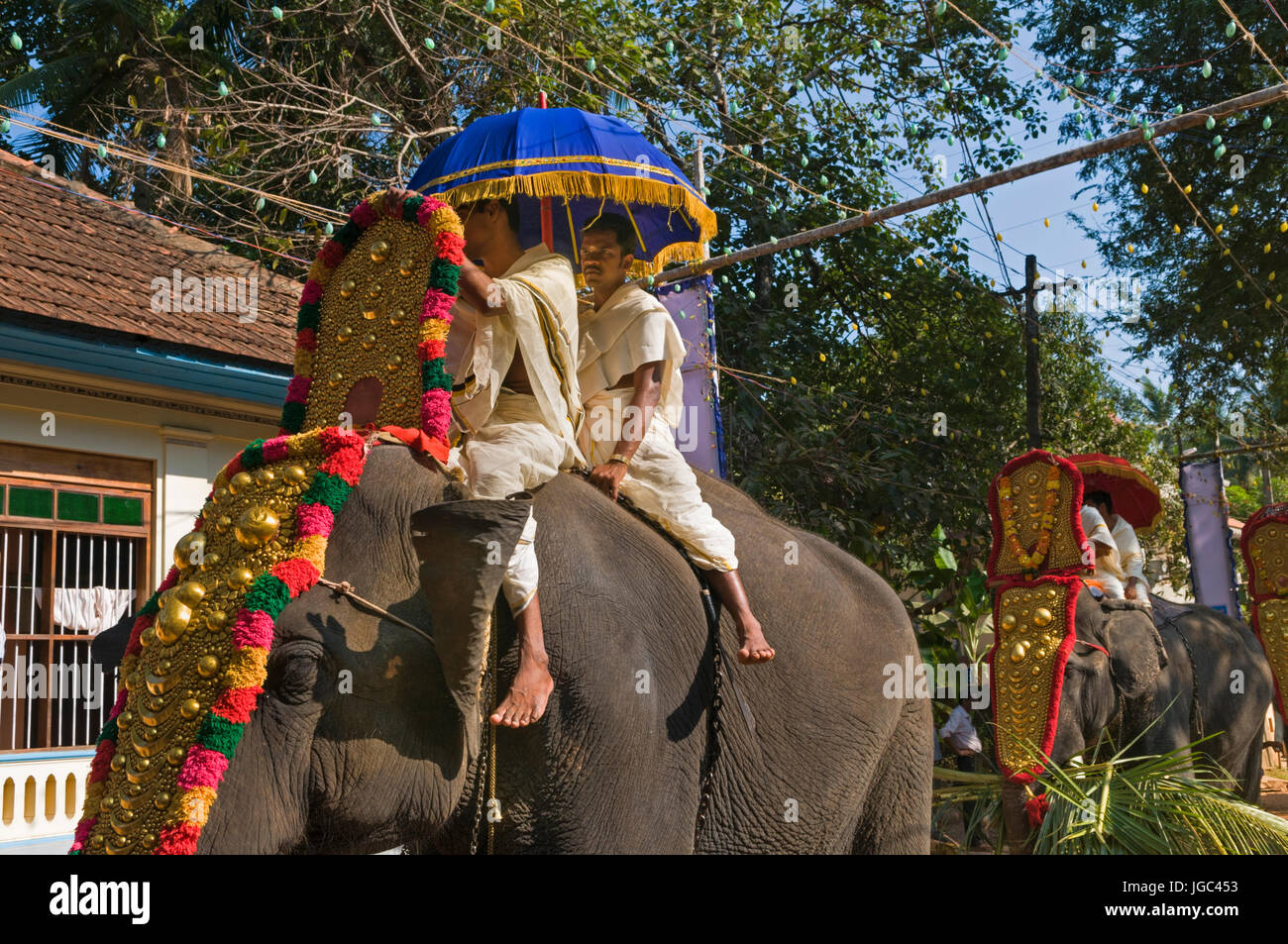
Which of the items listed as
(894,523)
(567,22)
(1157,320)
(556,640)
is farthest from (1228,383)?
(556,640)

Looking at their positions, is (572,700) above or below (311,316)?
below

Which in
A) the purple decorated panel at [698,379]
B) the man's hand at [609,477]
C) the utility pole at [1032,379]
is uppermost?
the utility pole at [1032,379]

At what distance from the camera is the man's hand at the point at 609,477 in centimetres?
345

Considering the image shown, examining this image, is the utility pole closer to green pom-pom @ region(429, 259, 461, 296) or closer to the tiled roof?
the tiled roof

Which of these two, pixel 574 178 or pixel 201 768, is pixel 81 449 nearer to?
pixel 574 178

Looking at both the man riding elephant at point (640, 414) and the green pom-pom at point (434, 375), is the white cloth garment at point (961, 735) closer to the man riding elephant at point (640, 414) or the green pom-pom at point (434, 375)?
the man riding elephant at point (640, 414)

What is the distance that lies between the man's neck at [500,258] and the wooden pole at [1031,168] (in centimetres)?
91

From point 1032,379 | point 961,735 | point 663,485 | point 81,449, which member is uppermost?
point 1032,379

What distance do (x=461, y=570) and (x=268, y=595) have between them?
0.39 meters

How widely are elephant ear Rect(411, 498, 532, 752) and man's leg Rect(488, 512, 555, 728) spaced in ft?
0.62

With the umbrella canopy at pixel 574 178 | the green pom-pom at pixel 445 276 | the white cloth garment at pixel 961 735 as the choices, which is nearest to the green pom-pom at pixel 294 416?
the green pom-pom at pixel 445 276

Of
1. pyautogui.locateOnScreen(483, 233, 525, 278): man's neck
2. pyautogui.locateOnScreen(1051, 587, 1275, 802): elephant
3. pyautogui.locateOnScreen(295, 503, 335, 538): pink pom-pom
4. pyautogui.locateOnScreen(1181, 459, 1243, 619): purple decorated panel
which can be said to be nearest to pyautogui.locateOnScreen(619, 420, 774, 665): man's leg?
pyautogui.locateOnScreen(483, 233, 525, 278): man's neck

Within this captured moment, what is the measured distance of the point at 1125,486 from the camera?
31.5 ft

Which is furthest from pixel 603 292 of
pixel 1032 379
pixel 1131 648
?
pixel 1032 379
